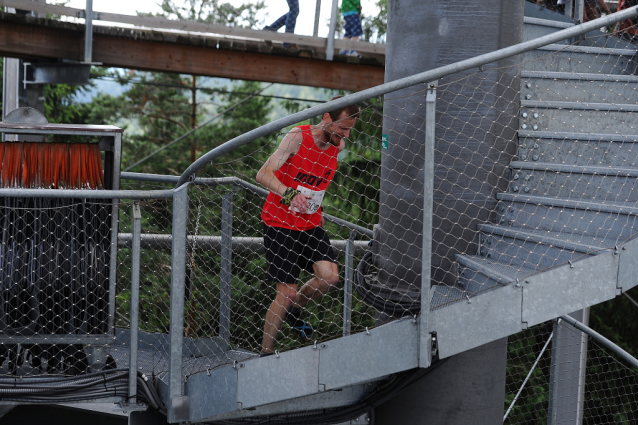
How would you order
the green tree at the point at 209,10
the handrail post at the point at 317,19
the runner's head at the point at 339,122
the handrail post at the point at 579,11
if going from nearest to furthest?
the runner's head at the point at 339,122, the handrail post at the point at 579,11, the handrail post at the point at 317,19, the green tree at the point at 209,10

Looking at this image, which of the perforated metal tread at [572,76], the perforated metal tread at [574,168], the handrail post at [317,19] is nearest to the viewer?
the perforated metal tread at [574,168]

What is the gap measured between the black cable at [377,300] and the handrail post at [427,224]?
0.75 feet

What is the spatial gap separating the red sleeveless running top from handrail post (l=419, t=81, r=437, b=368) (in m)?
0.90

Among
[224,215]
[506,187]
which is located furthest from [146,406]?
[506,187]

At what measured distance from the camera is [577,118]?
3.88m

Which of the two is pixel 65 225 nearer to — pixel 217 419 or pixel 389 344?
pixel 217 419

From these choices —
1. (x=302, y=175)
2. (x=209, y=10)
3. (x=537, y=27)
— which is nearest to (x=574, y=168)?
(x=302, y=175)

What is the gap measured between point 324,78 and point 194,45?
62.9 inches

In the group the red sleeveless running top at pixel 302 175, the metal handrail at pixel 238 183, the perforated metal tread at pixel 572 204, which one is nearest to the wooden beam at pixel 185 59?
the metal handrail at pixel 238 183

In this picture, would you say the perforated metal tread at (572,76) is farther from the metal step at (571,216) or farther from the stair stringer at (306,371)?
the stair stringer at (306,371)

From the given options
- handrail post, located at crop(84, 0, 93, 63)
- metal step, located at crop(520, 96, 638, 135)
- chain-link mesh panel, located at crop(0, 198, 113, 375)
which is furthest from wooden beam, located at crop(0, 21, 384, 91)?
metal step, located at crop(520, 96, 638, 135)

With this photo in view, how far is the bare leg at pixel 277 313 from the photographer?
3717 millimetres

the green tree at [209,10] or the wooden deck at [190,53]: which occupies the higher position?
the green tree at [209,10]

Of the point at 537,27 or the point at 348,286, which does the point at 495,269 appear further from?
the point at 537,27
